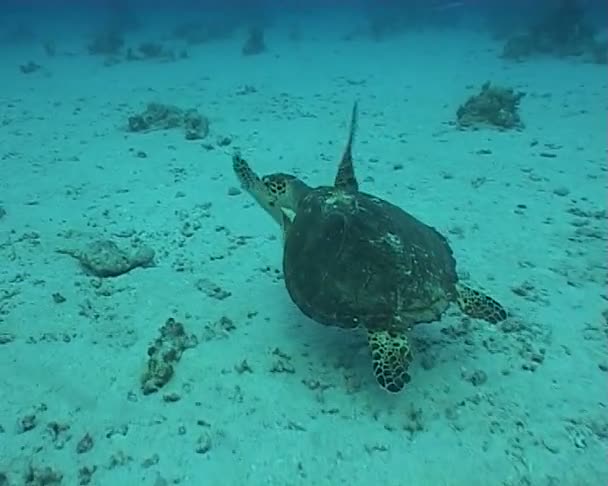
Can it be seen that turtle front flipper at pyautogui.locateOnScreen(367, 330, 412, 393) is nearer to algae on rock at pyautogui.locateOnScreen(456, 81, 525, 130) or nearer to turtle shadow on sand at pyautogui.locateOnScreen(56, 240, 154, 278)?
turtle shadow on sand at pyautogui.locateOnScreen(56, 240, 154, 278)

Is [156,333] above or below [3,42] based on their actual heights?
above

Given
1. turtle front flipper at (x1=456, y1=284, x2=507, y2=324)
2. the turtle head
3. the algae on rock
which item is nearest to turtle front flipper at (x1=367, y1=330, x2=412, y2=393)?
turtle front flipper at (x1=456, y1=284, x2=507, y2=324)

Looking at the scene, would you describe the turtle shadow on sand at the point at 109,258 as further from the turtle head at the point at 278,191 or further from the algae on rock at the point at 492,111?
the algae on rock at the point at 492,111

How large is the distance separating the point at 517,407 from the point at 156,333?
2.96m

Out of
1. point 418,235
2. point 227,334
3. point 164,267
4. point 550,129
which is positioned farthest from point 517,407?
point 550,129

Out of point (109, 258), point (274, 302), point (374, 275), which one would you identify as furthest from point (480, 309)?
point (109, 258)

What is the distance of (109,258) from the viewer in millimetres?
5559

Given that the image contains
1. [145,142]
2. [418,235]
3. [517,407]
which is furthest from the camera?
[145,142]

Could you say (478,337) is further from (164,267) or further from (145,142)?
(145,142)

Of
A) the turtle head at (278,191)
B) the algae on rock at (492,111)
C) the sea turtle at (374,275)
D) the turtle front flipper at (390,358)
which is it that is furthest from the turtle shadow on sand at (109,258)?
the algae on rock at (492,111)

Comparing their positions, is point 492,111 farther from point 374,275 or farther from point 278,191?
point 374,275

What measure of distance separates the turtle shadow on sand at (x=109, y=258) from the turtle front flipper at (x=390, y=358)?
2.95 meters

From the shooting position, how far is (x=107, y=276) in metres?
5.50

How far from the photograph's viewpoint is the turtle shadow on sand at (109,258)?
18.0 feet
